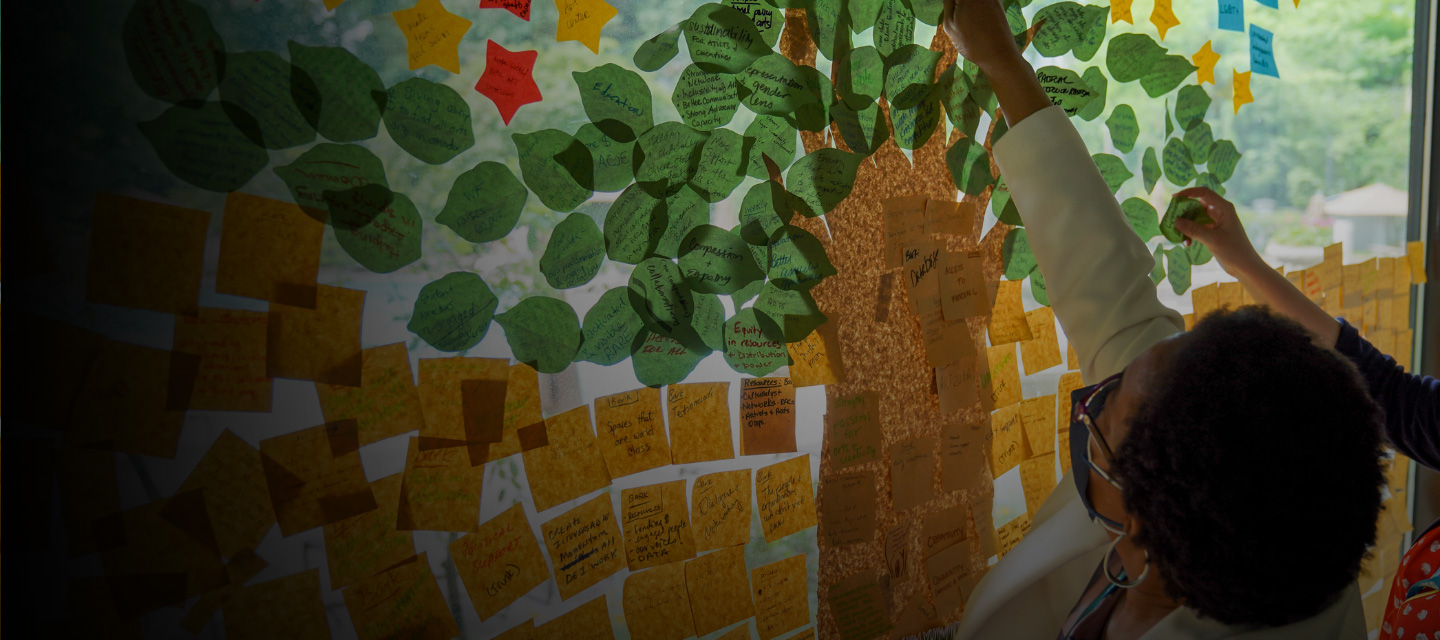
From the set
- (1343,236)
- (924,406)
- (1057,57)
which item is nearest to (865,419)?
(924,406)

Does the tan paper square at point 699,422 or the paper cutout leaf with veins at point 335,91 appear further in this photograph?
the tan paper square at point 699,422

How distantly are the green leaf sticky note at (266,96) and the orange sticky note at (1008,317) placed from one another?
1.01m

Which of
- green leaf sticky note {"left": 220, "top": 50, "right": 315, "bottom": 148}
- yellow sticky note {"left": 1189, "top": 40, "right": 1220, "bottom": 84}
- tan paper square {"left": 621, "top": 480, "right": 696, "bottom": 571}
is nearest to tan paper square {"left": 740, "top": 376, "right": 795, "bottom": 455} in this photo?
tan paper square {"left": 621, "top": 480, "right": 696, "bottom": 571}

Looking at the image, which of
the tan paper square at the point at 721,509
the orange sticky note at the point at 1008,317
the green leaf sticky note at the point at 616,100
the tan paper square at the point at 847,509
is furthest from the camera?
the orange sticky note at the point at 1008,317

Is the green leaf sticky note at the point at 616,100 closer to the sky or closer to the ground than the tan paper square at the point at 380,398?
closer to the sky

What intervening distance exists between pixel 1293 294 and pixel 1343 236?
747mm

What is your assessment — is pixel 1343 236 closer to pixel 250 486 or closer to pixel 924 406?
pixel 924 406

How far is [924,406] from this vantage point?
1149 mm

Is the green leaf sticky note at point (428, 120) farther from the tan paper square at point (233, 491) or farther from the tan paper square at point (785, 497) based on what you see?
the tan paper square at point (785, 497)

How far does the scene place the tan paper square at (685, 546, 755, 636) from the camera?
0.94m

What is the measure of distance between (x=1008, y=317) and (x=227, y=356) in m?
1.09

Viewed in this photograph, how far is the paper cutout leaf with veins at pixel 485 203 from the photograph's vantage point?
0.77m

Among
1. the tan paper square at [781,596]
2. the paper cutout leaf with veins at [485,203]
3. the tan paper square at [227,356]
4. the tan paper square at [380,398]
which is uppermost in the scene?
the paper cutout leaf with veins at [485,203]

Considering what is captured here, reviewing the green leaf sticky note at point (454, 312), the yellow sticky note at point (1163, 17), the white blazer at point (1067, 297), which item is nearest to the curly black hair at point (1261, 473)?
the white blazer at point (1067, 297)
